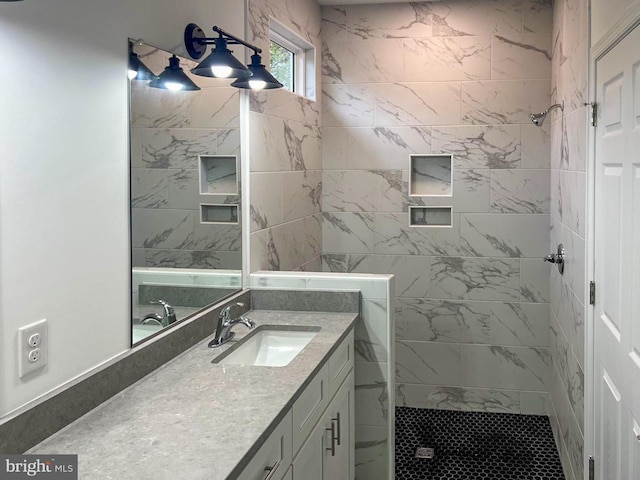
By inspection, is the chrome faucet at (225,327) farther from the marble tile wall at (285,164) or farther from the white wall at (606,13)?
the white wall at (606,13)

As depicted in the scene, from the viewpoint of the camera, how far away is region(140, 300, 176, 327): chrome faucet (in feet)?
7.71

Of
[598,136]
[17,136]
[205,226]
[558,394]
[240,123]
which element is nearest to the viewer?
[17,136]

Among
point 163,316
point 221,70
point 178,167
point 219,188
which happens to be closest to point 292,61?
point 219,188

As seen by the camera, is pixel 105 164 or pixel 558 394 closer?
pixel 105 164

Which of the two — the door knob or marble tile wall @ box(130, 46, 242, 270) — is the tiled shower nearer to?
the door knob

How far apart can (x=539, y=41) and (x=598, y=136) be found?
1.80m

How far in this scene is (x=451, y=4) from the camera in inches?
172

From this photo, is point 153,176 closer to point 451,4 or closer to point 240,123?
point 240,123

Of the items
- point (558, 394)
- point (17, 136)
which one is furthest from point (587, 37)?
point (17, 136)

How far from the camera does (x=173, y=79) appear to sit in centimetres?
256

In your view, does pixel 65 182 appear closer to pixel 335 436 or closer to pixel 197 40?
pixel 197 40

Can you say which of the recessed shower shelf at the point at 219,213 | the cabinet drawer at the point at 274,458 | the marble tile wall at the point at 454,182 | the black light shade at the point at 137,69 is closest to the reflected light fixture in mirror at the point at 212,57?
the black light shade at the point at 137,69

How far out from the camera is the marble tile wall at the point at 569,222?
3012mm

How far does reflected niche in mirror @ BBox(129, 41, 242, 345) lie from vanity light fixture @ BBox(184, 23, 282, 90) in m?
0.08
